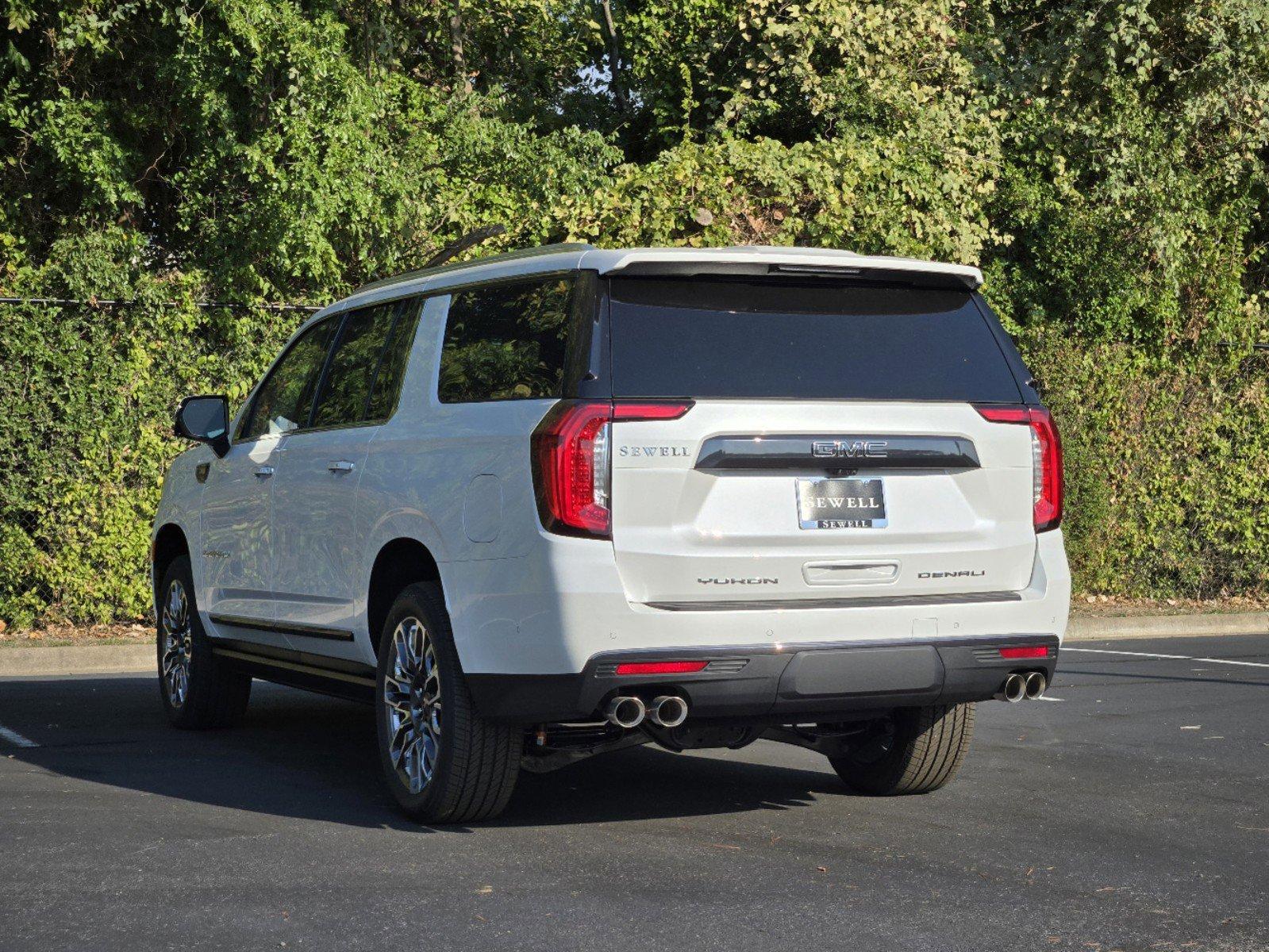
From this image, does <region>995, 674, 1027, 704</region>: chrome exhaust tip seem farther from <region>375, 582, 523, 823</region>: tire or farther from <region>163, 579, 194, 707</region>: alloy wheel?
<region>163, 579, 194, 707</region>: alloy wheel

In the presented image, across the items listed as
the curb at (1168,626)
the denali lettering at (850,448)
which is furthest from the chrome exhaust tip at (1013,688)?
the curb at (1168,626)

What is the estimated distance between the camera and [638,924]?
16.0 ft

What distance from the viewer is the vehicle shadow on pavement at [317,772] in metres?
6.64

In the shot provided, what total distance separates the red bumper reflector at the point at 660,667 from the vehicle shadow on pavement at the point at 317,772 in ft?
3.64

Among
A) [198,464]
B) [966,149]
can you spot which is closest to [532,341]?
[198,464]

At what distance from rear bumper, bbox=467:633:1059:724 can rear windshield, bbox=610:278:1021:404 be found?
0.86 meters

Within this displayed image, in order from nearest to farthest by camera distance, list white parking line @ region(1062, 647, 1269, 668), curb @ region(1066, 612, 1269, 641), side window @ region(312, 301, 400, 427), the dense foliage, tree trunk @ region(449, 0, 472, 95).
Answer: side window @ region(312, 301, 400, 427) < white parking line @ region(1062, 647, 1269, 668) < the dense foliage < curb @ region(1066, 612, 1269, 641) < tree trunk @ region(449, 0, 472, 95)

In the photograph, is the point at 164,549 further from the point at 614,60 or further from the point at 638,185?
the point at 614,60

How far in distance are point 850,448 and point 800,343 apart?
44 centimetres

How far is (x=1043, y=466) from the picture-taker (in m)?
6.22

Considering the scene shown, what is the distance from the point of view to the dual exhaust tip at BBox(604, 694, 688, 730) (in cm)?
554

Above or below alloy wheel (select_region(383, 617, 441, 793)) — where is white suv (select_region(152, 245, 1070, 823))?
above

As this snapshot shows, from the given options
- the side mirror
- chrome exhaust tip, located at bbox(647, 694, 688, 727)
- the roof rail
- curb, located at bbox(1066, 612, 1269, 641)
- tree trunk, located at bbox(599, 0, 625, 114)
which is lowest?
curb, located at bbox(1066, 612, 1269, 641)

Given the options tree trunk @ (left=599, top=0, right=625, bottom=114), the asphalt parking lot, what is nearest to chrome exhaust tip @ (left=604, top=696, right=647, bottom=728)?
the asphalt parking lot
